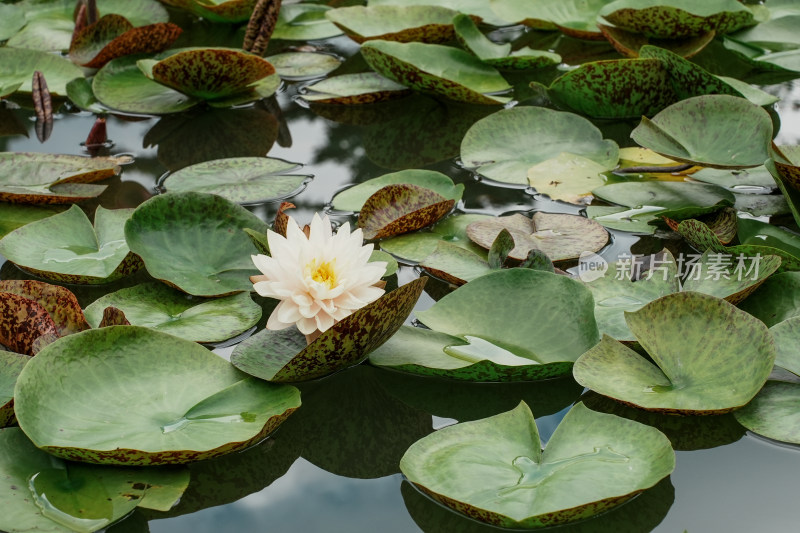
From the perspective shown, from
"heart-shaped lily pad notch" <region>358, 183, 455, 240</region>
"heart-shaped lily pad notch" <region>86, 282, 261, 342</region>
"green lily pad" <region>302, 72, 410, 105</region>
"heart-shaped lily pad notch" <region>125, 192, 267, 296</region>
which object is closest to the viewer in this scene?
"heart-shaped lily pad notch" <region>86, 282, 261, 342</region>

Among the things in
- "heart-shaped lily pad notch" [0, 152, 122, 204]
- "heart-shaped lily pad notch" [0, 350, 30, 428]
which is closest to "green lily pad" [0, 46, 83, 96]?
"heart-shaped lily pad notch" [0, 152, 122, 204]

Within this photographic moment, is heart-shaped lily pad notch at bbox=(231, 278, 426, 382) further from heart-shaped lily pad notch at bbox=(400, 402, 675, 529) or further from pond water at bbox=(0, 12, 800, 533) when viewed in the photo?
heart-shaped lily pad notch at bbox=(400, 402, 675, 529)

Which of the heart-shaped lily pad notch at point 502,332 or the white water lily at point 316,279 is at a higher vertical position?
the white water lily at point 316,279

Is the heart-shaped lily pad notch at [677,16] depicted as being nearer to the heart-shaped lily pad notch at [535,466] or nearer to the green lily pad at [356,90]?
the green lily pad at [356,90]

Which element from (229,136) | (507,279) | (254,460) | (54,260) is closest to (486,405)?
(507,279)

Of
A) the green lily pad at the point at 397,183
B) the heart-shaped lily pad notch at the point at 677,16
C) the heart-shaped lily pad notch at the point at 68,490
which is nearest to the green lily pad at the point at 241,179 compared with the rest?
the green lily pad at the point at 397,183

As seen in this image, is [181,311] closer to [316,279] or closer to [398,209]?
[316,279]

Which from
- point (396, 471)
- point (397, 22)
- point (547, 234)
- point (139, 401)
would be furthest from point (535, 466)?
point (397, 22)
